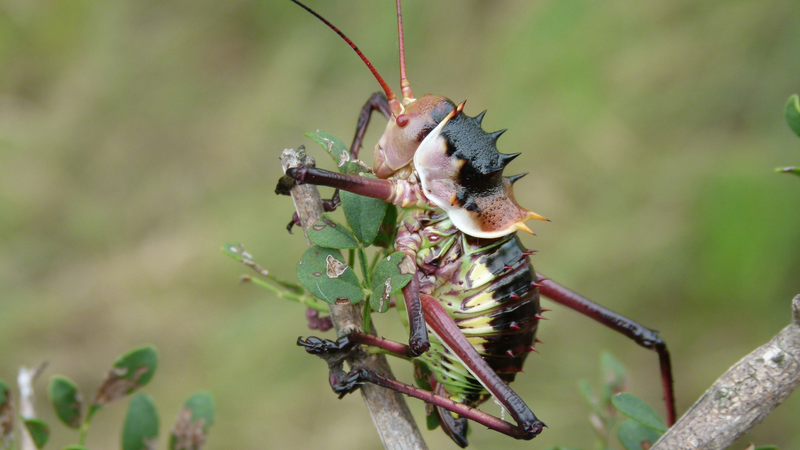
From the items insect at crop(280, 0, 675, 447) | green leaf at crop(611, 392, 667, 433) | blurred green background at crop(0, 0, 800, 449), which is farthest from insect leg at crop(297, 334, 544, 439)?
blurred green background at crop(0, 0, 800, 449)

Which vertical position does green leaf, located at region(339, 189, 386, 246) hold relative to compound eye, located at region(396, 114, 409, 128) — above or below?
below

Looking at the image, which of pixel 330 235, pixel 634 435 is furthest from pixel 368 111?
pixel 634 435

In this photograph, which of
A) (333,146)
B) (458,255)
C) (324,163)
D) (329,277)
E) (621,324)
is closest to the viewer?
(329,277)

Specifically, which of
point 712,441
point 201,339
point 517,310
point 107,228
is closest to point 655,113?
point 517,310

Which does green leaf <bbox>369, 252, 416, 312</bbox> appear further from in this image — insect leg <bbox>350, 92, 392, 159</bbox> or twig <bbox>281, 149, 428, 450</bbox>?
insect leg <bbox>350, 92, 392, 159</bbox>

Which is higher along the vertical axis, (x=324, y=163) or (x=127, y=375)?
(x=324, y=163)

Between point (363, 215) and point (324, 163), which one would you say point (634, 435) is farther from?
point (324, 163)
